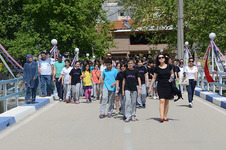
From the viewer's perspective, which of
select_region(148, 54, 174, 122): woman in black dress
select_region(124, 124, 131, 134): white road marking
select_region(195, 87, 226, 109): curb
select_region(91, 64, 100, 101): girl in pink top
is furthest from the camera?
select_region(91, 64, 100, 101): girl in pink top

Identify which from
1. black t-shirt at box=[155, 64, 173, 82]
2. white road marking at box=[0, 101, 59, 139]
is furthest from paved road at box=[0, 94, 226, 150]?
black t-shirt at box=[155, 64, 173, 82]

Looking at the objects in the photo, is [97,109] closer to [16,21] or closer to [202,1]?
[202,1]

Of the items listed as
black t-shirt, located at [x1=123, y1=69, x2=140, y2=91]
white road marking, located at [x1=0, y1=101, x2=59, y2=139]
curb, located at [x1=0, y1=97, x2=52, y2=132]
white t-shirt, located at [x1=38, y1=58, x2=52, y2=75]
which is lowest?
white road marking, located at [x1=0, y1=101, x2=59, y2=139]

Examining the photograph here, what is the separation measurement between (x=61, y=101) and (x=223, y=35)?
16.1 meters

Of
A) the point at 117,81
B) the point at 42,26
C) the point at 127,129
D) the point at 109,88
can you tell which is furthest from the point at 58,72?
Answer: the point at 42,26

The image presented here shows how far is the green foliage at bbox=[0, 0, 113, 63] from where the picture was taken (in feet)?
124

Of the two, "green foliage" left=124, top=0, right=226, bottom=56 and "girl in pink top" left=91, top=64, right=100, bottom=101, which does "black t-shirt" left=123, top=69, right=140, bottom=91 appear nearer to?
"girl in pink top" left=91, top=64, right=100, bottom=101

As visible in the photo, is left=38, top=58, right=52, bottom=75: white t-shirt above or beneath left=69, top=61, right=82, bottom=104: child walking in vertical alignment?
above

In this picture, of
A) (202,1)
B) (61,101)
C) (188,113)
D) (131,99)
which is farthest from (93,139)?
(202,1)

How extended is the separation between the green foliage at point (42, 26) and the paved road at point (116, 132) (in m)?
26.4

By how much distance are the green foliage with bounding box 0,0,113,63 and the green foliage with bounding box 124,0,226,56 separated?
23.1 ft

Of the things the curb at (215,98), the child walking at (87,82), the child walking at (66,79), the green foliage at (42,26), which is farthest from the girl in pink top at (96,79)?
the green foliage at (42,26)

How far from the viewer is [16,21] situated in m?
40.1

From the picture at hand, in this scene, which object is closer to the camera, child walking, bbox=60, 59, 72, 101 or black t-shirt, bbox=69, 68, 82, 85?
black t-shirt, bbox=69, 68, 82, 85
